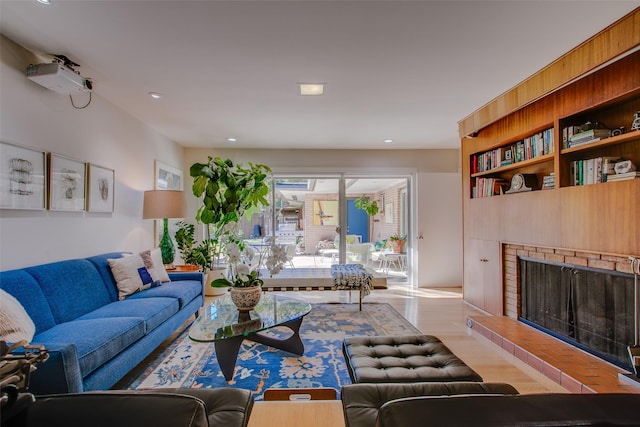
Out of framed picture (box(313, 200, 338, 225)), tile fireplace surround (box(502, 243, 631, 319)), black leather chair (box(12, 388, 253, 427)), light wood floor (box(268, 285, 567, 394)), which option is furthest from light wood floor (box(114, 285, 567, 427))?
framed picture (box(313, 200, 338, 225))

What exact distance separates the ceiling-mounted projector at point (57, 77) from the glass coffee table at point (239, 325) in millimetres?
2073

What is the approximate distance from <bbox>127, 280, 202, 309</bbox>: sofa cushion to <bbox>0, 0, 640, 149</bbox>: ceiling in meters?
1.91

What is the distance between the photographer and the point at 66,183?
2.69m

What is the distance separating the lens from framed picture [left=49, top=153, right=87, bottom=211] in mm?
2547

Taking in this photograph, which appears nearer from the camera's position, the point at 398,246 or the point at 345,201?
the point at 345,201

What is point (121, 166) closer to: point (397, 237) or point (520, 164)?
point (520, 164)

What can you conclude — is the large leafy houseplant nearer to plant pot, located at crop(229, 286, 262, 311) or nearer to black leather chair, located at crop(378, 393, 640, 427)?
plant pot, located at crop(229, 286, 262, 311)

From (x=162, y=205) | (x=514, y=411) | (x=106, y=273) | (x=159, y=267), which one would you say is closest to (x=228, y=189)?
(x=162, y=205)

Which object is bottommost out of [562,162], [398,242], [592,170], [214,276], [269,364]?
[269,364]

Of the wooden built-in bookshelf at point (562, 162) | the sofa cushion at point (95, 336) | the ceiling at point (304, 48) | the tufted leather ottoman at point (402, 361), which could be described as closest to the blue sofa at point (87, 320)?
the sofa cushion at point (95, 336)

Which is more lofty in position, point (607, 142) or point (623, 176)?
point (607, 142)

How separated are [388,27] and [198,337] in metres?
2.41

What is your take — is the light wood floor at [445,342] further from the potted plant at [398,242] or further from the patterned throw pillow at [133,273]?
the potted plant at [398,242]

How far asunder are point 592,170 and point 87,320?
12.9 feet
